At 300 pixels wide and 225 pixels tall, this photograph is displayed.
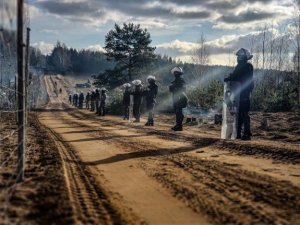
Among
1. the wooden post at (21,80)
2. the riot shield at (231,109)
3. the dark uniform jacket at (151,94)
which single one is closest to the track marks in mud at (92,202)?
the wooden post at (21,80)

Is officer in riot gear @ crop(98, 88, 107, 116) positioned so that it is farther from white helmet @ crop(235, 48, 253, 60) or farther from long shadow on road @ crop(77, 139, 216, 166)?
long shadow on road @ crop(77, 139, 216, 166)

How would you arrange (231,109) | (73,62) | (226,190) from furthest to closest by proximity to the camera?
1. (73,62)
2. (231,109)
3. (226,190)

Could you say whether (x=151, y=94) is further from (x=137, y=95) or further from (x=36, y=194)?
(x=36, y=194)

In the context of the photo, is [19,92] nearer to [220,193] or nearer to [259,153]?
[220,193]

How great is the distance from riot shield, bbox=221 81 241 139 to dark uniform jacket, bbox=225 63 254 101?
0.49 ft

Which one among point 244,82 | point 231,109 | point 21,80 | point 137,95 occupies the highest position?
point 244,82

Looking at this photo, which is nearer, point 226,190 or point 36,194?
point 36,194

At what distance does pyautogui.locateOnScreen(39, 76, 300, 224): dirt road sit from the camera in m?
5.54

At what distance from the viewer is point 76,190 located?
22.2 feet

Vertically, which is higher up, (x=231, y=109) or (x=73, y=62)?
(x=73, y=62)

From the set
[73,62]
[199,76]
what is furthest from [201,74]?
[73,62]

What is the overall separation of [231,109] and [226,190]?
728 centimetres

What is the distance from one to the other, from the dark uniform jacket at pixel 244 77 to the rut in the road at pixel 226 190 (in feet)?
14.3

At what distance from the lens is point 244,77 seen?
1322 cm
